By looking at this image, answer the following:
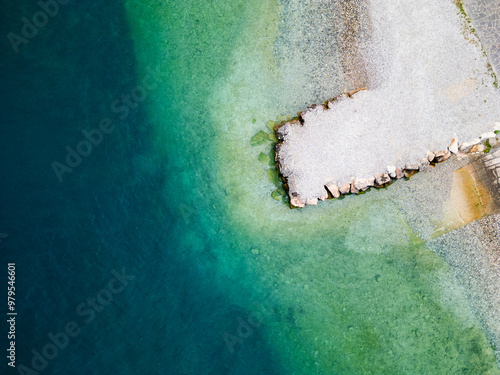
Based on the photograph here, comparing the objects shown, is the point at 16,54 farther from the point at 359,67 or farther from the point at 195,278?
the point at 359,67

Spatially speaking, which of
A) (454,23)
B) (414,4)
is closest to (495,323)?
(454,23)

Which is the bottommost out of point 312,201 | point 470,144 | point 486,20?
point 312,201

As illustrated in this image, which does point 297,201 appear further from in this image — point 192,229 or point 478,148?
point 478,148

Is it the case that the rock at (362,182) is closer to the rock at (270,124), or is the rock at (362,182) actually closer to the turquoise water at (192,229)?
the turquoise water at (192,229)

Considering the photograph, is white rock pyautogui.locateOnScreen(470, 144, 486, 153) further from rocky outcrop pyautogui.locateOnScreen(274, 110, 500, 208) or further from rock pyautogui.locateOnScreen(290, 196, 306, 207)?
rock pyautogui.locateOnScreen(290, 196, 306, 207)

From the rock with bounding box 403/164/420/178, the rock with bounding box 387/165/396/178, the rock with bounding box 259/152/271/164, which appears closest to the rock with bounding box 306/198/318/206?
the rock with bounding box 259/152/271/164

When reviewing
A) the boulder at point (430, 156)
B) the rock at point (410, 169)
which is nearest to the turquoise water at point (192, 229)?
the rock at point (410, 169)

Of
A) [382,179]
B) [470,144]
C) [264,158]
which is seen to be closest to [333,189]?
[382,179]
